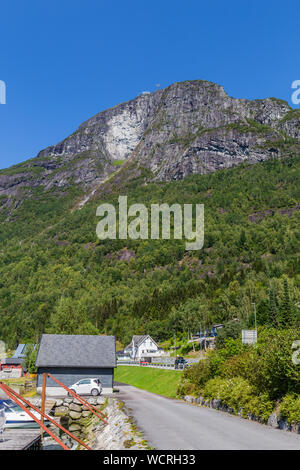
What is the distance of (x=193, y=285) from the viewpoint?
6132 inches

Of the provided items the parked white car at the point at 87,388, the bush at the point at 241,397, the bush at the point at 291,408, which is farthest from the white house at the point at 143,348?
the bush at the point at 291,408

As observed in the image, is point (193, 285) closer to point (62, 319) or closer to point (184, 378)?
point (62, 319)

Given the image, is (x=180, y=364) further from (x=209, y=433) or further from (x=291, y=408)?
(x=209, y=433)

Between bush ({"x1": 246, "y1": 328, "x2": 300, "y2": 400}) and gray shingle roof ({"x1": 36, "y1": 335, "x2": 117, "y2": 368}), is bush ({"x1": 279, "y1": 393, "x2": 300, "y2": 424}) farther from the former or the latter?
gray shingle roof ({"x1": 36, "y1": 335, "x2": 117, "y2": 368})

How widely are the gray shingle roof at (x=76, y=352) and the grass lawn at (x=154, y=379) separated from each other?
18.9 feet

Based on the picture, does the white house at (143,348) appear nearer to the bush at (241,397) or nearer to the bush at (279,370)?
the bush at (241,397)

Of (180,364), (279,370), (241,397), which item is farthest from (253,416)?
(180,364)

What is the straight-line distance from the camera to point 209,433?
13398 millimetres

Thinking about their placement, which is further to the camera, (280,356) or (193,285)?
(193,285)

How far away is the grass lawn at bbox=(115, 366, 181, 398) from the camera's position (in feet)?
121

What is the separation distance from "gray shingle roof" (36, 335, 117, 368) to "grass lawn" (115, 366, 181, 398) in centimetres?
577

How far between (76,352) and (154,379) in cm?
1145
